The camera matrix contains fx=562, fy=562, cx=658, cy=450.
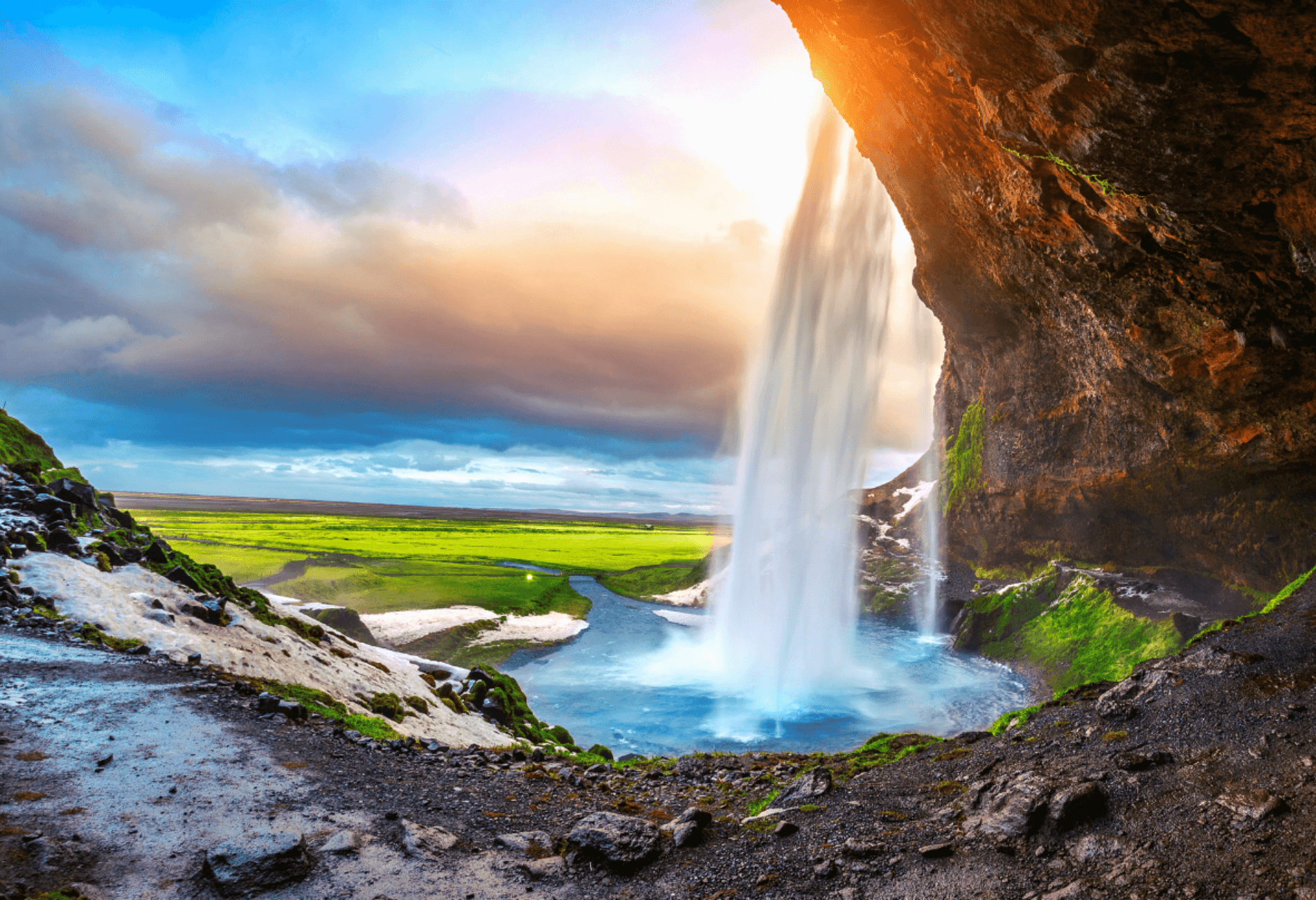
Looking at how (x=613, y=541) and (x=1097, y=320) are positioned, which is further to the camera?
(x=613, y=541)

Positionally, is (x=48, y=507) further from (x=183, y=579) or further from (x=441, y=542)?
(x=441, y=542)

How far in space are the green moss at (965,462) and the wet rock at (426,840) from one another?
44818 millimetres

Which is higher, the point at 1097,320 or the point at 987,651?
the point at 1097,320

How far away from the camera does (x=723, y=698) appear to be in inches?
1126

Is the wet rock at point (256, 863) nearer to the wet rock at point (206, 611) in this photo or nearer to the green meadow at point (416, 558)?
the wet rock at point (206, 611)

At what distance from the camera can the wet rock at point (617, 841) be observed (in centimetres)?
749

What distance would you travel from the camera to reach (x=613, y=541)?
478 ft

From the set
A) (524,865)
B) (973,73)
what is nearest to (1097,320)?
(973,73)

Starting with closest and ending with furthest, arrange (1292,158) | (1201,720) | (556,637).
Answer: (1201,720), (1292,158), (556,637)

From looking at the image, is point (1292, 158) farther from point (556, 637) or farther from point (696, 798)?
point (556, 637)

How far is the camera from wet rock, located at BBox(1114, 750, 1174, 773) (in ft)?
26.9

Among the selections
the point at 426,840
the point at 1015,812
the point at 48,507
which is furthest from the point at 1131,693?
the point at 48,507

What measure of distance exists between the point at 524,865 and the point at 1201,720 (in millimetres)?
10914

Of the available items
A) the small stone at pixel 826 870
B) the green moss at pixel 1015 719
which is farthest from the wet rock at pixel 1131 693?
the small stone at pixel 826 870
